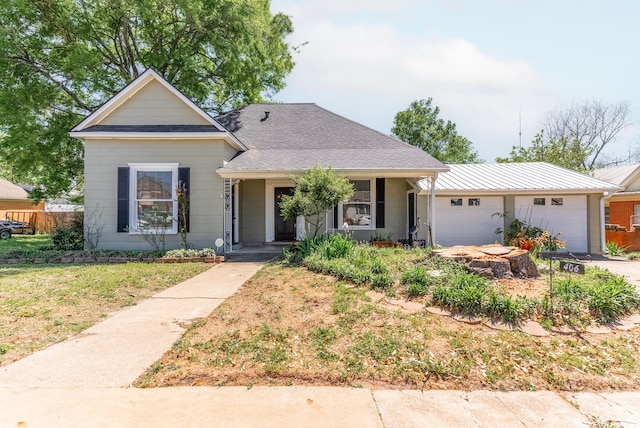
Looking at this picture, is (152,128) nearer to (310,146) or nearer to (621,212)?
(310,146)

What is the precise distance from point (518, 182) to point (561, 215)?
185 centimetres

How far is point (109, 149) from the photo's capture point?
1027cm

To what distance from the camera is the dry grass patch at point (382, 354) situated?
3.17 m

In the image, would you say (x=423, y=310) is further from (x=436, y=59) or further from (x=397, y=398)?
(x=436, y=59)

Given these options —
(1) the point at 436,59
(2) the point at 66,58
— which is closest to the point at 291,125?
(1) the point at 436,59

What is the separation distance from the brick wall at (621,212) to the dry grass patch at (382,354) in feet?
64.3

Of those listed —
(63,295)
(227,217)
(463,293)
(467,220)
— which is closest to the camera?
(463,293)

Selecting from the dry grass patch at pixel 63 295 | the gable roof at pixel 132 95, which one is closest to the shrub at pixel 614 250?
the dry grass patch at pixel 63 295

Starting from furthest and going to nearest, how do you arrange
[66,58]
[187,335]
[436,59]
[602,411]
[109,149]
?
1. [66,58]
2. [436,59]
3. [109,149]
4. [187,335]
5. [602,411]

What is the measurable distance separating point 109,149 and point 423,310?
34.3 ft

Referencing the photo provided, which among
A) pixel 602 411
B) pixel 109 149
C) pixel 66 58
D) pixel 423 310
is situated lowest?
pixel 602 411

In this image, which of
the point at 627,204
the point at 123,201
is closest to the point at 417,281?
the point at 123,201

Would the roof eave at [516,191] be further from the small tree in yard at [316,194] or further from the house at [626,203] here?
the house at [626,203]

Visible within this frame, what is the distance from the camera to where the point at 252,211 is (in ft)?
41.2
